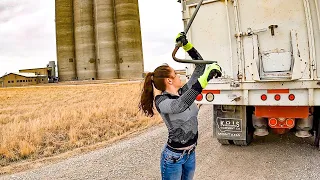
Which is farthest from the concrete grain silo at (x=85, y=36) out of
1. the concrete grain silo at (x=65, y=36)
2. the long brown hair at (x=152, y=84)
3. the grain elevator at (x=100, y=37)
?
the long brown hair at (x=152, y=84)

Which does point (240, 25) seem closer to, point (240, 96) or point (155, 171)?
point (240, 96)

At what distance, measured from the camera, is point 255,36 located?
5059mm

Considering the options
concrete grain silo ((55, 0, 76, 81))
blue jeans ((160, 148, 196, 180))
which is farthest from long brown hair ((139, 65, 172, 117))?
concrete grain silo ((55, 0, 76, 81))

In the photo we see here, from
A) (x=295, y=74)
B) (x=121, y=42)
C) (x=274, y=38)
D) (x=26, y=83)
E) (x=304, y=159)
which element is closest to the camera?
(x=295, y=74)

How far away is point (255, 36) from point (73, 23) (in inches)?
1644

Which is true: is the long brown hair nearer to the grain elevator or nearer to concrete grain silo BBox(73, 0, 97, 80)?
the grain elevator

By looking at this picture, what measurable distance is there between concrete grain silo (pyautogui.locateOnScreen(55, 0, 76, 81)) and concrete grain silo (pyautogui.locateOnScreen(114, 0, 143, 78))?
6771mm

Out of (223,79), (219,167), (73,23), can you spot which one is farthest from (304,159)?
(73,23)

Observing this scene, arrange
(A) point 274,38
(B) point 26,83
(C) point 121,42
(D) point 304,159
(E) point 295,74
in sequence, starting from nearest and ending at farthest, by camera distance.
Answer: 1. (E) point 295,74
2. (A) point 274,38
3. (D) point 304,159
4. (C) point 121,42
5. (B) point 26,83

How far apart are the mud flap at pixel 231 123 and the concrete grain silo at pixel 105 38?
36935mm

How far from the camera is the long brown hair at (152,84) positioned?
9.11ft

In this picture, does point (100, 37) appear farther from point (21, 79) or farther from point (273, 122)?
Answer: point (273, 122)

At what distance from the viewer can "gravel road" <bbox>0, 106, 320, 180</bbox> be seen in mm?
4871

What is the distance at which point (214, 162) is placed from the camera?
5426 millimetres
